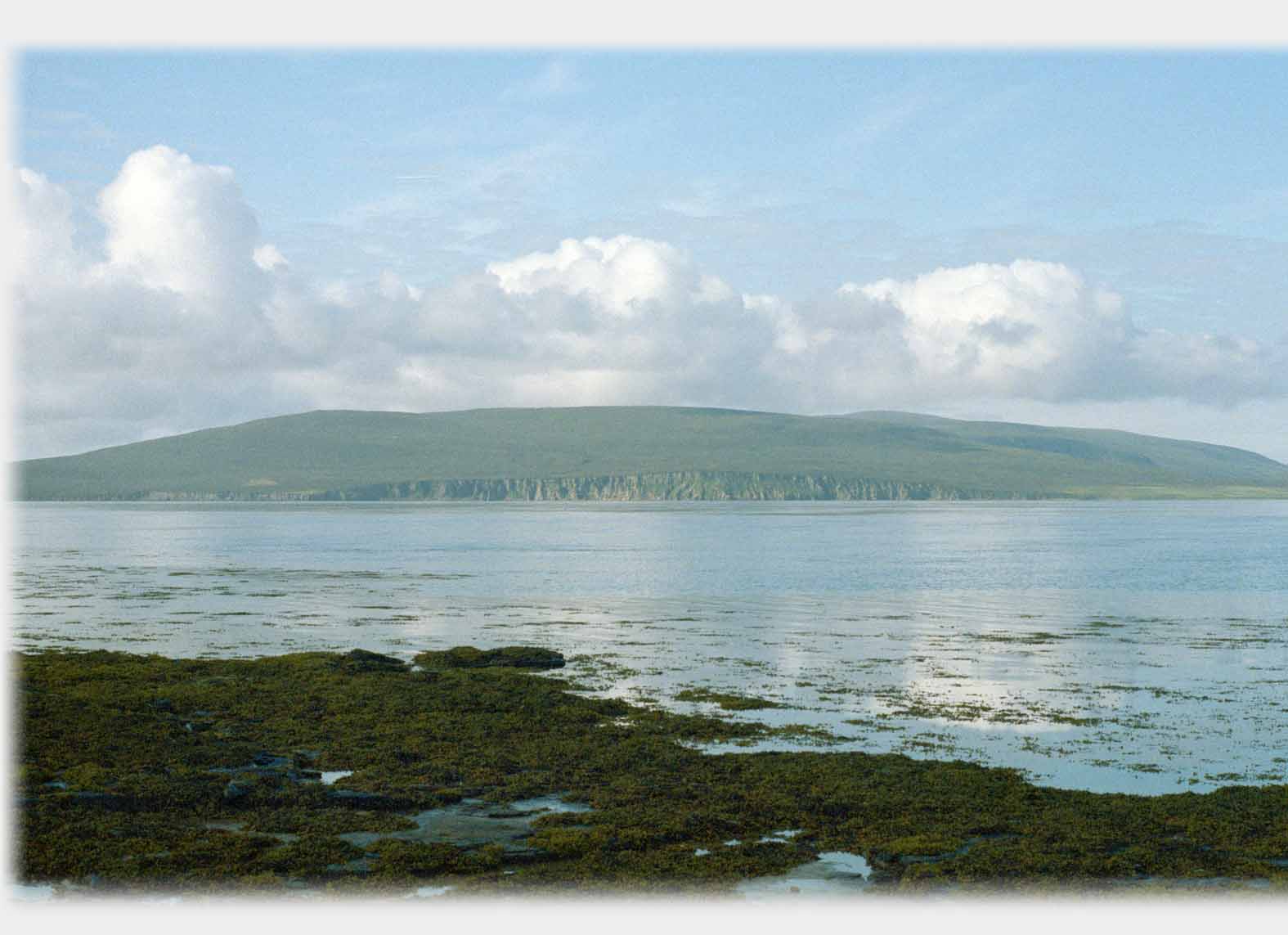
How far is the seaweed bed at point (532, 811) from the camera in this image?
1501 centimetres

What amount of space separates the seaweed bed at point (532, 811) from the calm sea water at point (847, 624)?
2721 millimetres

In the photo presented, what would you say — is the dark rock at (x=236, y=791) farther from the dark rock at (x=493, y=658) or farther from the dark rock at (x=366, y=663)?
the dark rock at (x=493, y=658)

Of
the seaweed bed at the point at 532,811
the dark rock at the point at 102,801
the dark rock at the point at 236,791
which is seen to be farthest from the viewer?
the dark rock at the point at 236,791

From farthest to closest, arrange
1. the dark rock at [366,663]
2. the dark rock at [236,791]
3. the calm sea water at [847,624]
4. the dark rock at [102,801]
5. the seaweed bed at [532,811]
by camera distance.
Answer: the dark rock at [366,663]
the calm sea water at [847,624]
the dark rock at [236,791]
the dark rock at [102,801]
the seaweed bed at [532,811]

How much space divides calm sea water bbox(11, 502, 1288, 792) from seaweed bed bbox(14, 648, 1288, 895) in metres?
2.72

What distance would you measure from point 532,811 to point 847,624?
29.6m

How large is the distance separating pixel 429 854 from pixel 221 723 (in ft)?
35.3

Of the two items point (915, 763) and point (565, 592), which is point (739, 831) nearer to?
point (915, 763)

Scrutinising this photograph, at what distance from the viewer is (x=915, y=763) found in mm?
21078

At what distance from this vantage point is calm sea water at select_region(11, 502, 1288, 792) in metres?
25.0

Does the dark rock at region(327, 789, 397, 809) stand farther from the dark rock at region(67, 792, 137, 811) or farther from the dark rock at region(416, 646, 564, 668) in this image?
the dark rock at region(416, 646, 564, 668)

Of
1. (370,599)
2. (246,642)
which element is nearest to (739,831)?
(246,642)

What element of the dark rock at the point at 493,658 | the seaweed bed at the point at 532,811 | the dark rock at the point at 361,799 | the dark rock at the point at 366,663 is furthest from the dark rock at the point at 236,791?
the dark rock at the point at 493,658

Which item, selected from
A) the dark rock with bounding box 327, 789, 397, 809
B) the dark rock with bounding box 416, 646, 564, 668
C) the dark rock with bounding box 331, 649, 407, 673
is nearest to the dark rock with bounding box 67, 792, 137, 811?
the dark rock with bounding box 327, 789, 397, 809
